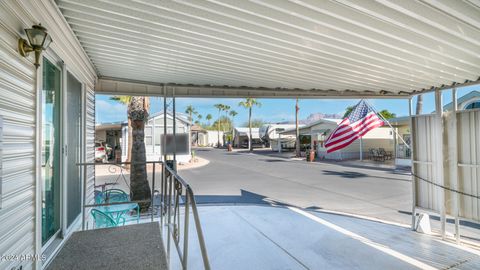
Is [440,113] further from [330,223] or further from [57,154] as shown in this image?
[57,154]

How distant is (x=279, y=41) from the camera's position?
2.85 metres

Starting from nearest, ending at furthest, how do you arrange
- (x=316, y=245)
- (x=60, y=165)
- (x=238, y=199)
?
(x=60, y=165) → (x=316, y=245) → (x=238, y=199)

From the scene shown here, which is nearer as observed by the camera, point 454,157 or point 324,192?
point 454,157

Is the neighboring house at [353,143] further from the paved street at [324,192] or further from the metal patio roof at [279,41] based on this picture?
the metal patio roof at [279,41]

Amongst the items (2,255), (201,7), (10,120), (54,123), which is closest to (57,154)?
(54,123)

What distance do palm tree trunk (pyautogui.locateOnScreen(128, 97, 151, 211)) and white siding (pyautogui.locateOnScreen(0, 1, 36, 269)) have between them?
385cm

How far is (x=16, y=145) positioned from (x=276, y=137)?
32504mm

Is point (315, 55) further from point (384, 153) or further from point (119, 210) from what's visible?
point (384, 153)

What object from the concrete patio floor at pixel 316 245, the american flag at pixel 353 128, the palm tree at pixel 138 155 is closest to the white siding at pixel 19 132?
the concrete patio floor at pixel 316 245

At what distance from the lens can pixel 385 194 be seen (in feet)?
24.9

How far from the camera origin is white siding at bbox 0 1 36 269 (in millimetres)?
1593

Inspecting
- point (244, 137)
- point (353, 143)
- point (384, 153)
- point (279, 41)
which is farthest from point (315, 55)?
point (244, 137)

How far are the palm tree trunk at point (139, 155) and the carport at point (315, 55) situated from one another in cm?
170

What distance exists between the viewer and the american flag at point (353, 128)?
23.3 ft
